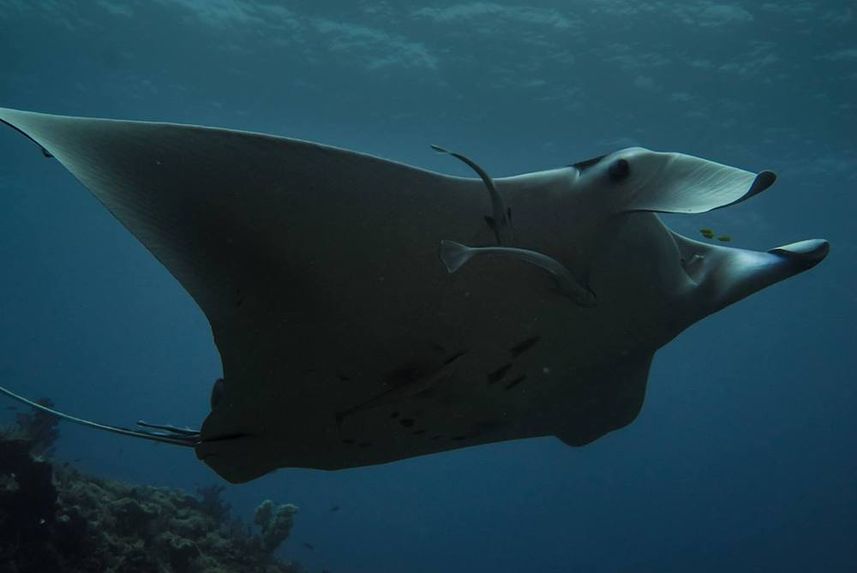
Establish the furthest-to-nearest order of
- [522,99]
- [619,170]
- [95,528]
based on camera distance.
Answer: [522,99], [95,528], [619,170]

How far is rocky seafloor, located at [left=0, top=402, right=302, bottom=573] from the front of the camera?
5.57 meters

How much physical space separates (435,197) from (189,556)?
22.3ft

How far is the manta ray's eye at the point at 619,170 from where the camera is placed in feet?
6.31

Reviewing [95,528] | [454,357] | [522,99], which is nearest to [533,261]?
[454,357]

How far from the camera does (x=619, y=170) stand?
6.33 feet

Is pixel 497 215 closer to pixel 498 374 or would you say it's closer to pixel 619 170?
pixel 619 170

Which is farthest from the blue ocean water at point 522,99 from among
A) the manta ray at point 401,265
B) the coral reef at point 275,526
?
the manta ray at point 401,265

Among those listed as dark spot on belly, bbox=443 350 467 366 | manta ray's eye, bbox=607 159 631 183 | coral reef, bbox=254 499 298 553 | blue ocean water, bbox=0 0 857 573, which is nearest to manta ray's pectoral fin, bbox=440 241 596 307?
manta ray's eye, bbox=607 159 631 183

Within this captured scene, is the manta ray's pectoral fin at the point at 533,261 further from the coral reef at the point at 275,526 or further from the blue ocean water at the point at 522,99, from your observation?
the blue ocean water at the point at 522,99

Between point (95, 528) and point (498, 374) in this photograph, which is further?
point (95, 528)

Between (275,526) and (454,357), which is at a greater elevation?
(454,357)

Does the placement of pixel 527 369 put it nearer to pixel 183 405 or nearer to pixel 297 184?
pixel 297 184

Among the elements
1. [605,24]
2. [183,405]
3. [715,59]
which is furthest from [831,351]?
[183,405]

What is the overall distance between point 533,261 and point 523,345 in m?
0.50
